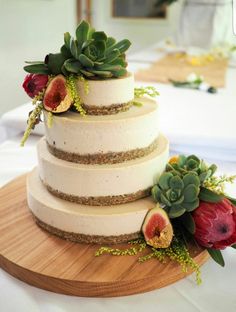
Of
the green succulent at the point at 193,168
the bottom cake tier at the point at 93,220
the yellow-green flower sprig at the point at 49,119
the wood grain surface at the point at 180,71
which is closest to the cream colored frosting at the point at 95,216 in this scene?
the bottom cake tier at the point at 93,220

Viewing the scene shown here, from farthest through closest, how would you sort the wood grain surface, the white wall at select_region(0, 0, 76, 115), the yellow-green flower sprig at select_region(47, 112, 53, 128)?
1. the white wall at select_region(0, 0, 76, 115)
2. the wood grain surface
3. the yellow-green flower sprig at select_region(47, 112, 53, 128)

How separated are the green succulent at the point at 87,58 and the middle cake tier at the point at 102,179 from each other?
0.73ft

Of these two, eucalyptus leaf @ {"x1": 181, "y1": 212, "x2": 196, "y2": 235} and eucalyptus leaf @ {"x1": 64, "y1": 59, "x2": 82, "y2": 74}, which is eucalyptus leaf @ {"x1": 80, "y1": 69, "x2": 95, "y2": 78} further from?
eucalyptus leaf @ {"x1": 181, "y1": 212, "x2": 196, "y2": 235}

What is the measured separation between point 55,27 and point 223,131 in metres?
3.34

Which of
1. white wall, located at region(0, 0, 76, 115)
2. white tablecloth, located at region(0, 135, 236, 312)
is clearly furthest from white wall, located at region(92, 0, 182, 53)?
white tablecloth, located at region(0, 135, 236, 312)

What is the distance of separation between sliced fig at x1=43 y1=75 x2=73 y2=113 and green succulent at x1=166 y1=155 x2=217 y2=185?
327 mm

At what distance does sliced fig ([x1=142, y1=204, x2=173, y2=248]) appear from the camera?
0.92 meters

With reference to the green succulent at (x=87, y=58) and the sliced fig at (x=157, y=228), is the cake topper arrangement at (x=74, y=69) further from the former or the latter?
the sliced fig at (x=157, y=228)

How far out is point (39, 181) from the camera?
1095 millimetres

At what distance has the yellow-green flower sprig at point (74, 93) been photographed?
2.89ft

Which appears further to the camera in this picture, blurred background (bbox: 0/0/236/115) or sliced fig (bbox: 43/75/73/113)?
blurred background (bbox: 0/0/236/115)

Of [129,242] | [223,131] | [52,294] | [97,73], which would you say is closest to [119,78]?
[97,73]

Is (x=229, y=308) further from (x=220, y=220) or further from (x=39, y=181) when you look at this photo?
(x=39, y=181)

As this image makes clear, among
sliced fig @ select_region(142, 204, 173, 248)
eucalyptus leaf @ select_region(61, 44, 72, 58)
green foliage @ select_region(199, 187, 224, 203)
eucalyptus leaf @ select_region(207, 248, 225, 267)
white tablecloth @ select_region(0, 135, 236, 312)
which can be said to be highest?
eucalyptus leaf @ select_region(61, 44, 72, 58)
